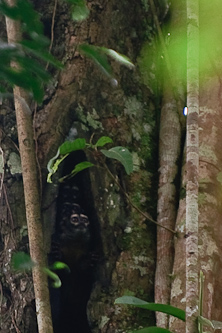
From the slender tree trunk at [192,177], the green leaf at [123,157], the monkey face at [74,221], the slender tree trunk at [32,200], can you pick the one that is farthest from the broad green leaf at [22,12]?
the monkey face at [74,221]

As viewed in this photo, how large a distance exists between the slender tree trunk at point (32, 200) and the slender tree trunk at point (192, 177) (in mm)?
637

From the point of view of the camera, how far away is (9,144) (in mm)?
2857

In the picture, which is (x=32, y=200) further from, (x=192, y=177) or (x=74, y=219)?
(x=192, y=177)

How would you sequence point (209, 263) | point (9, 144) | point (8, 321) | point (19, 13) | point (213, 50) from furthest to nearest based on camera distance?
point (213, 50)
point (9, 144)
point (8, 321)
point (209, 263)
point (19, 13)

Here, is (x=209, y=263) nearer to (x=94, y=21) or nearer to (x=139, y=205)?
(x=139, y=205)

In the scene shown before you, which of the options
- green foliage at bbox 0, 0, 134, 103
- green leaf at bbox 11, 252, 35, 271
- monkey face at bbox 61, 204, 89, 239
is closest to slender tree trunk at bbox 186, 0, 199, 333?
green leaf at bbox 11, 252, 35, 271

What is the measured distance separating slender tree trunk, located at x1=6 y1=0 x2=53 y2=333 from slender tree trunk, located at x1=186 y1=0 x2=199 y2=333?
0.64 m

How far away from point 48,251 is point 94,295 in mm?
299

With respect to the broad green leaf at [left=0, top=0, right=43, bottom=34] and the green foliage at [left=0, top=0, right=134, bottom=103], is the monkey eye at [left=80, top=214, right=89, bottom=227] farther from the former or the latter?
the broad green leaf at [left=0, top=0, right=43, bottom=34]

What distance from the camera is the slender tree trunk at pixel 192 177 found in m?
1.76

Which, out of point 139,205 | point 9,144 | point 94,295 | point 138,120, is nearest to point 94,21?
point 138,120

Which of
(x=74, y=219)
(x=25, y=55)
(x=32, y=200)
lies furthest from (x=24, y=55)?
(x=74, y=219)

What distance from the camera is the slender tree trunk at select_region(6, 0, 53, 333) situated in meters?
2.32

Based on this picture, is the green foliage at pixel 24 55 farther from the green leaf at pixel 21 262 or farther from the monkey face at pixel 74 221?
the monkey face at pixel 74 221
